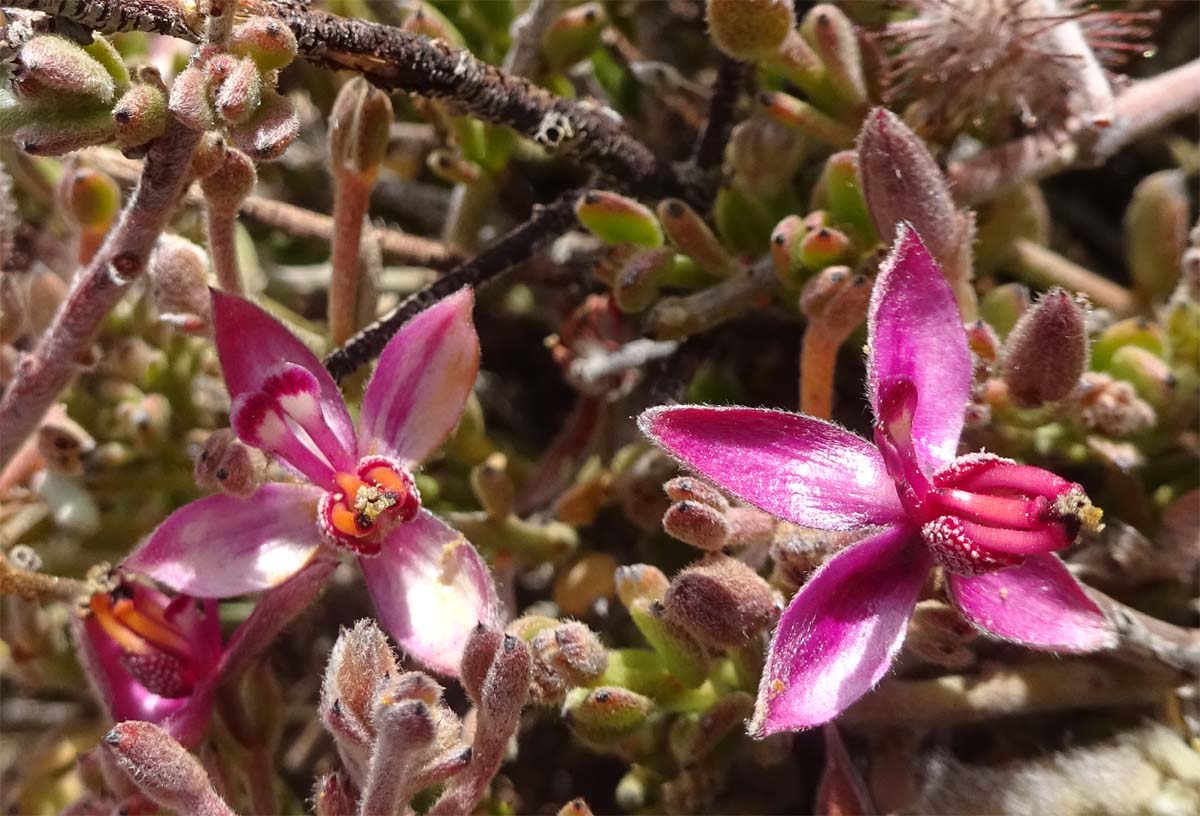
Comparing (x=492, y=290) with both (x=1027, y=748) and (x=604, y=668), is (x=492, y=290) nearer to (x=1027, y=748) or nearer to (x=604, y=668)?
(x=604, y=668)

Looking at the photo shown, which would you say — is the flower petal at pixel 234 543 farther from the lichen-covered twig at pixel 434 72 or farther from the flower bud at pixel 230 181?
the lichen-covered twig at pixel 434 72

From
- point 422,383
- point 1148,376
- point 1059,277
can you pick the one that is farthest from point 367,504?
point 1059,277

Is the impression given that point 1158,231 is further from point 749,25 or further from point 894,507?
point 894,507

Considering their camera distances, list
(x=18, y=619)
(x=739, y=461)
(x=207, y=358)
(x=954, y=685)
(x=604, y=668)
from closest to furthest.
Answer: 1. (x=739, y=461)
2. (x=604, y=668)
3. (x=954, y=685)
4. (x=18, y=619)
5. (x=207, y=358)

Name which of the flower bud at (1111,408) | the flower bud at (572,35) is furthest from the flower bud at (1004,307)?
the flower bud at (572,35)

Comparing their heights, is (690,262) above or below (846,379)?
above

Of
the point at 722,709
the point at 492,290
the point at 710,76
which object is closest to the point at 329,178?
the point at 492,290
